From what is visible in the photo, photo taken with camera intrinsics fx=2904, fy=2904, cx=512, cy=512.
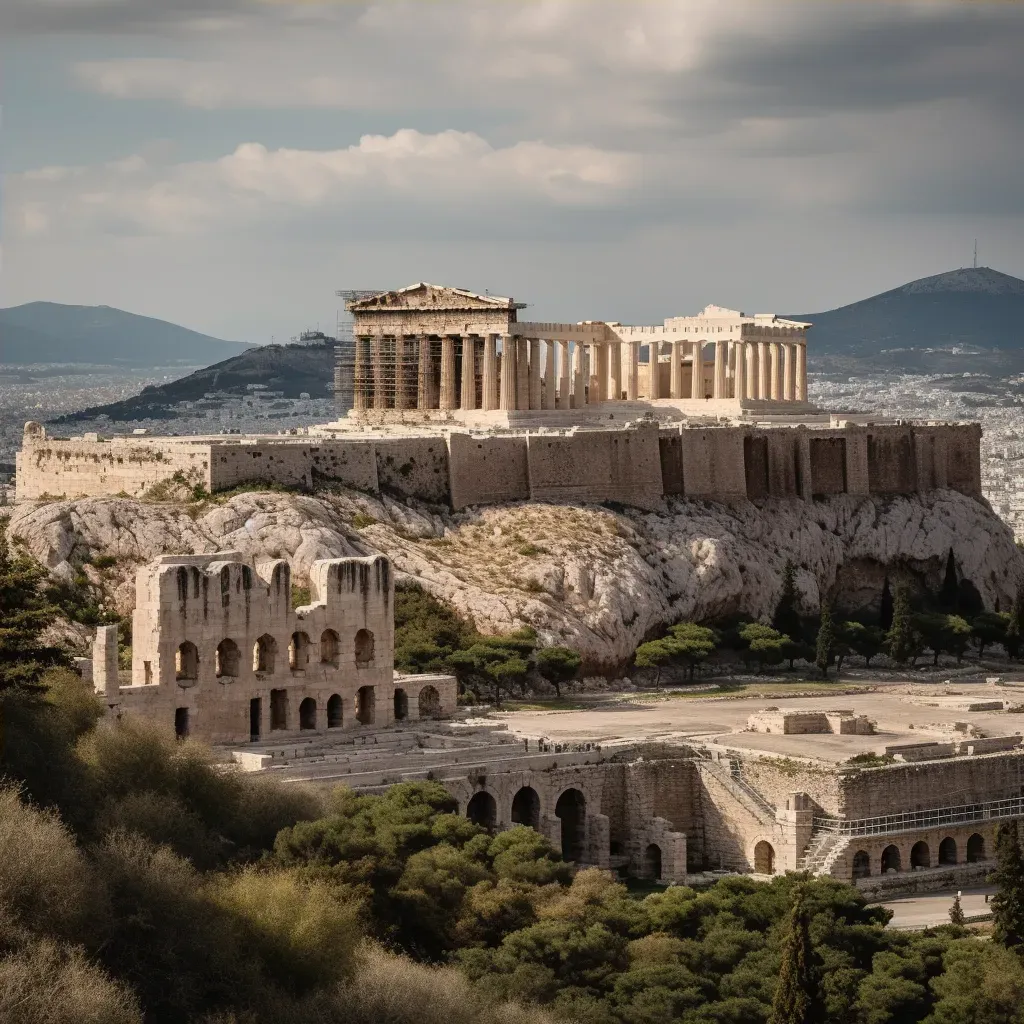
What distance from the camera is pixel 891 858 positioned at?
246 feet

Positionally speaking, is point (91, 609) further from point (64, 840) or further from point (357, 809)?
point (64, 840)

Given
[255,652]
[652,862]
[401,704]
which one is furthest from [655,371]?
[255,652]

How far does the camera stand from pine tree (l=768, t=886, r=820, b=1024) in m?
58.1

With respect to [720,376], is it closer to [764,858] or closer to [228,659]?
[764,858]

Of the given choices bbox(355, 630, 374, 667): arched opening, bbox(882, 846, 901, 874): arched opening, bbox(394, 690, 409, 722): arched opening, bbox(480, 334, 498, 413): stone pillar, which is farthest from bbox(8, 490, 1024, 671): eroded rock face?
bbox(882, 846, 901, 874): arched opening

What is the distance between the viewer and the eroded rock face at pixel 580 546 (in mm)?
89375

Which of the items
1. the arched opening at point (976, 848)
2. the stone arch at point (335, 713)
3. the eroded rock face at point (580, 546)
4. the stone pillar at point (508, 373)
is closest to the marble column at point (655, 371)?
the stone pillar at point (508, 373)

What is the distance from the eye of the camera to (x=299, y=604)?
84.7 metres

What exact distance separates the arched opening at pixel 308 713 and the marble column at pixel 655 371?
5132 centimetres

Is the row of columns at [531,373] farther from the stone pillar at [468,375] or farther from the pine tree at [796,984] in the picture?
the pine tree at [796,984]

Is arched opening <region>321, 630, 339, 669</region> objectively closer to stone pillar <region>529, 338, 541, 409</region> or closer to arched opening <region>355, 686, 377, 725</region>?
arched opening <region>355, 686, 377, 725</region>

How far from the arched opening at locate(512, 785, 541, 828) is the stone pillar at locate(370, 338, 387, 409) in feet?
149

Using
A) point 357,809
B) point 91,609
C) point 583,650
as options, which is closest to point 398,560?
point 583,650

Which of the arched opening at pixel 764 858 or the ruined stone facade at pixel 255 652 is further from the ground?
the ruined stone facade at pixel 255 652
